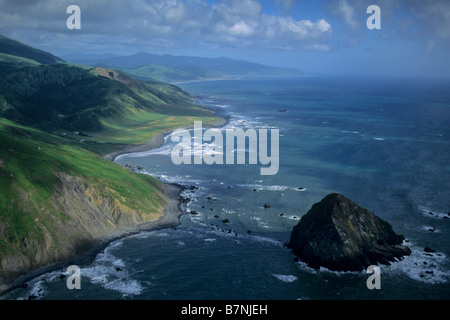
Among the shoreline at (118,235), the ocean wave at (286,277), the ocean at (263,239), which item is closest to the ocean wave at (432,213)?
the ocean at (263,239)

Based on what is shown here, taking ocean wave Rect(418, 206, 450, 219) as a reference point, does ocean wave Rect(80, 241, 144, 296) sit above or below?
below

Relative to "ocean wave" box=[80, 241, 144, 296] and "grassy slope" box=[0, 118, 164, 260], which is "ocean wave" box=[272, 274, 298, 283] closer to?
"ocean wave" box=[80, 241, 144, 296]

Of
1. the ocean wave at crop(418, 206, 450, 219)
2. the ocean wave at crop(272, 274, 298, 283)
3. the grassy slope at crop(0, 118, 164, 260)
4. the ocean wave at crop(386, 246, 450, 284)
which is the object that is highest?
the grassy slope at crop(0, 118, 164, 260)

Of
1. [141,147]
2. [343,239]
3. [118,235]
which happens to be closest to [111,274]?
[118,235]

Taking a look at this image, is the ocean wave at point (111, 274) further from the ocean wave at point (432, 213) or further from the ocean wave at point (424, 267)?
the ocean wave at point (432, 213)

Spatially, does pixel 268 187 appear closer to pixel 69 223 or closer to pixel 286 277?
pixel 286 277

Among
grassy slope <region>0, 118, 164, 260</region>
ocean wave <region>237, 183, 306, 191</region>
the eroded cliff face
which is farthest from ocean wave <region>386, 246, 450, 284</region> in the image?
grassy slope <region>0, 118, 164, 260</region>
